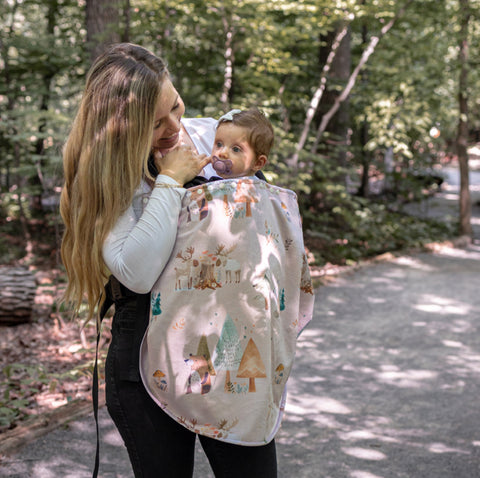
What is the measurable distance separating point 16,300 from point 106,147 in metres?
5.26

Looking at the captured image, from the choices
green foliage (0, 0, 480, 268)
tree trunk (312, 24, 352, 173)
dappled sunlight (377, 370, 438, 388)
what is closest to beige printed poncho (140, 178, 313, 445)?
dappled sunlight (377, 370, 438, 388)

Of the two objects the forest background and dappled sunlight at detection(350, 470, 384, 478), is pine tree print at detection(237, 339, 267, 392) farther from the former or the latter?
the forest background

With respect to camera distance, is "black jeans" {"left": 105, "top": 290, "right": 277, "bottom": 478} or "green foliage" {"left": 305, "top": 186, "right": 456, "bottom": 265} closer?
"black jeans" {"left": 105, "top": 290, "right": 277, "bottom": 478}

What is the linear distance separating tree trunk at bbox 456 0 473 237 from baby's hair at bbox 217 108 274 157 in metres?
11.0

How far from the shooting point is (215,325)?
1.53 metres

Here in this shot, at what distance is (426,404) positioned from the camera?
14.6 ft

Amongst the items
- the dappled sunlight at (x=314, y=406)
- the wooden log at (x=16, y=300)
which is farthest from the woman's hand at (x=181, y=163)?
the wooden log at (x=16, y=300)

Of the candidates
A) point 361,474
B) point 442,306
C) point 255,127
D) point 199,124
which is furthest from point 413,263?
point 255,127

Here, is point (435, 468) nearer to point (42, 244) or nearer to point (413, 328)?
point (413, 328)

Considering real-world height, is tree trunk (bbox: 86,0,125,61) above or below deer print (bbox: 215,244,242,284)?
above

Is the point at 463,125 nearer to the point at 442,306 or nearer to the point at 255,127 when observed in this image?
the point at 442,306

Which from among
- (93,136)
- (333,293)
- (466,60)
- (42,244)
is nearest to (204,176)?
(93,136)

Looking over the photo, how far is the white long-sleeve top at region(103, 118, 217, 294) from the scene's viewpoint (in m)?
1.47

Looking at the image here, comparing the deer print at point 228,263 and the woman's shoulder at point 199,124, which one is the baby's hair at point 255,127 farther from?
the deer print at point 228,263
